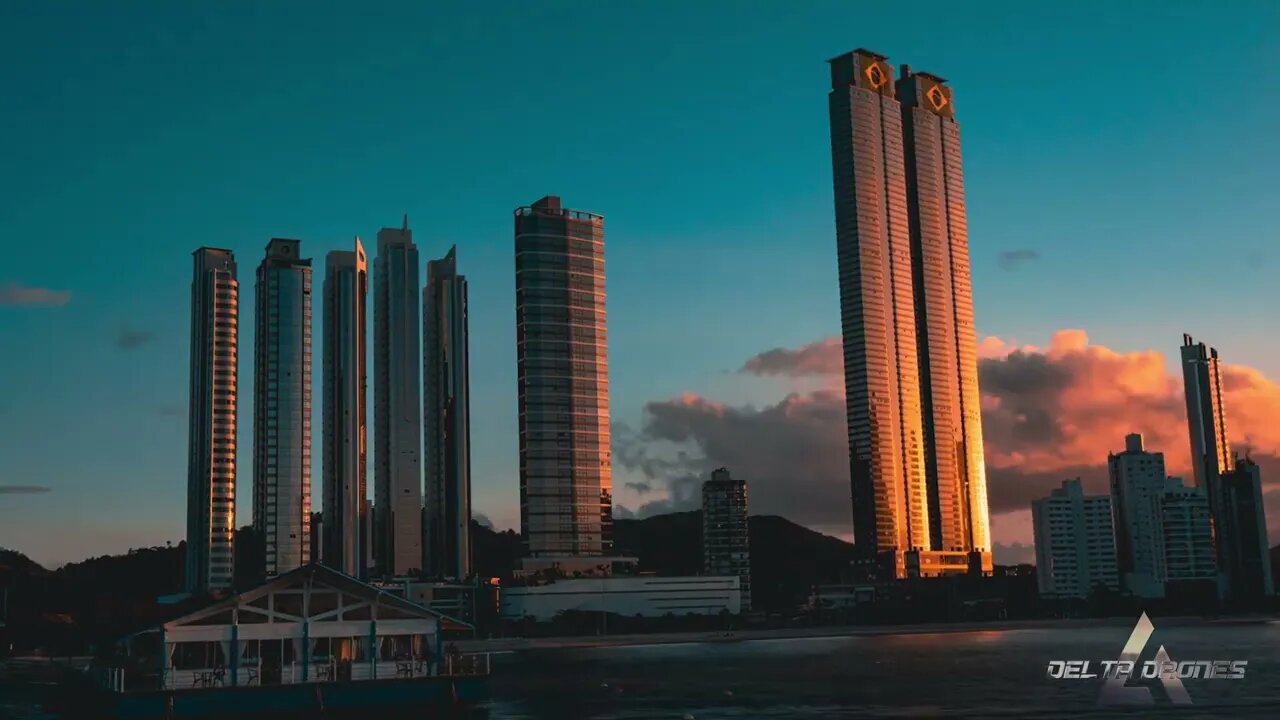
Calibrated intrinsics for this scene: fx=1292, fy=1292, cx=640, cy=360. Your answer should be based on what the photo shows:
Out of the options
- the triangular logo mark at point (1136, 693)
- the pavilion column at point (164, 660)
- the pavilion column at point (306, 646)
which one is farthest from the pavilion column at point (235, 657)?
the triangular logo mark at point (1136, 693)

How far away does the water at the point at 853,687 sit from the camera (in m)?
85.4

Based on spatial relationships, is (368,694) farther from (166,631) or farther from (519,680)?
(519,680)

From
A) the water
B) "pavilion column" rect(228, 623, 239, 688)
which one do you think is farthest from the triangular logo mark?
"pavilion column" rect(228, 623, 239, 688)

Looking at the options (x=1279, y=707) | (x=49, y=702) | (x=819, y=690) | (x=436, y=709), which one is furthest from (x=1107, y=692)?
(x=49, y=702)

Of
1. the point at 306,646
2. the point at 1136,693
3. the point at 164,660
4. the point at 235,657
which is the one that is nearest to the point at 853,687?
the point at 1136,693

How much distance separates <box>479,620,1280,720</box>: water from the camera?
85375 millimetres

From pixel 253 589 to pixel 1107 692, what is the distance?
6091cm

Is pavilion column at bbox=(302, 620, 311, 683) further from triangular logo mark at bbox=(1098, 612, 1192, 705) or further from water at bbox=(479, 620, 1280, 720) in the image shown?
triangular logo mark at bbox=(1098, 612, 1192, 705)

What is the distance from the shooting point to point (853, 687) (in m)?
111

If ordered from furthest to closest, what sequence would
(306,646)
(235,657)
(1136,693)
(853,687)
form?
(853,687)
(1136,693)
(306,646)
(235,657)

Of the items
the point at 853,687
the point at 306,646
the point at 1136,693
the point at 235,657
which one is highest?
the point at 306,646

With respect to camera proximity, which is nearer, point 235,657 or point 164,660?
point 164,660

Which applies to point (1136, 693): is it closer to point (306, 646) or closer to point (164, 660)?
point (306, 646)

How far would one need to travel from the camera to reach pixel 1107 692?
3730 inches
